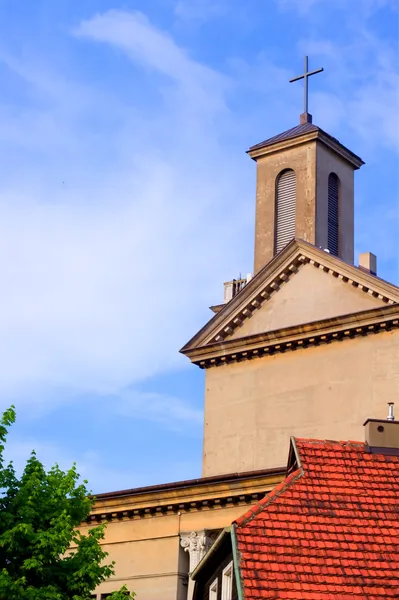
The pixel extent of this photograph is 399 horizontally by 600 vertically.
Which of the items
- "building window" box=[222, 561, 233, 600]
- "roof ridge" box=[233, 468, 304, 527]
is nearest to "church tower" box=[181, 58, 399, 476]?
"building window" box=[222, 561, 233, 600]

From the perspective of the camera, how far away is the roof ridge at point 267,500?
1022 inches

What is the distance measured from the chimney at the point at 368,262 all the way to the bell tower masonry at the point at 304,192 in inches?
92.9

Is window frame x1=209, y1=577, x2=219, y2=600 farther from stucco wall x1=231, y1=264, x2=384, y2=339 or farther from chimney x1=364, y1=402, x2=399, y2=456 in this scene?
stucco wall x1=231, y1=264, x2=384, y2=339

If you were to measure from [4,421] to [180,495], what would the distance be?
30.8 ft

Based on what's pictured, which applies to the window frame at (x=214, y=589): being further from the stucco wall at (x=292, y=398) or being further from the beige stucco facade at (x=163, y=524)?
the stucco wall at (x=292, y=398)

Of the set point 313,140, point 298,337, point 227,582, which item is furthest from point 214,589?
point 313,140

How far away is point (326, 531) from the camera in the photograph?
1024 inches

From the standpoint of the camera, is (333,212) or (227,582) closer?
(227,582)

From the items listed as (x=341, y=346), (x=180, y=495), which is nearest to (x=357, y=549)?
(x=180, y=495)

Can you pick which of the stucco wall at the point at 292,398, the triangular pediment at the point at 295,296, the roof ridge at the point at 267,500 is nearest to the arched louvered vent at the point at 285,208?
the triangular pediment at the point at 295,296

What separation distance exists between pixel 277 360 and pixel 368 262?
4731 mm

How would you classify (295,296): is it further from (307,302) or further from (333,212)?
(333,212)

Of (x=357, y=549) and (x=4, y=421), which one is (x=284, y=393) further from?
(x=357, y=549)

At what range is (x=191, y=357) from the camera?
51.1 m
